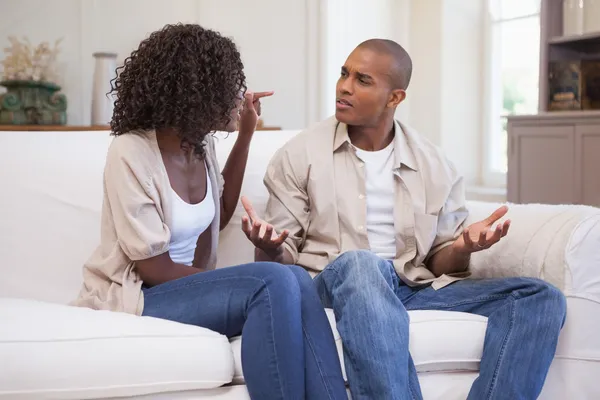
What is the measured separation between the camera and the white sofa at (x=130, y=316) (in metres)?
1.51

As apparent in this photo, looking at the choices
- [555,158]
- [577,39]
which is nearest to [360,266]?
[555,158]

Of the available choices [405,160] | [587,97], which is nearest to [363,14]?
[587,97]

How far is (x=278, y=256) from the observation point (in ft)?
6.39

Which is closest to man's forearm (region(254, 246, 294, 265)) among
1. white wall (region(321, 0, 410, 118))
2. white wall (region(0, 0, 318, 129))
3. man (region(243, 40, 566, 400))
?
man (region(243, 40, 566, 400))

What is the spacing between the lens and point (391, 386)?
1.56 metres

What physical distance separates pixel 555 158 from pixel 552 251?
2115 millimetres

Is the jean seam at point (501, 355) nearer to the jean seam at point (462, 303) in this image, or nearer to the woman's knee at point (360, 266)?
the jean seam at point (462, 303)

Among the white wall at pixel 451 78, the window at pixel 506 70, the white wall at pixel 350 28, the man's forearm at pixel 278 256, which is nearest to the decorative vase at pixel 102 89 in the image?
the white wall at pixel 350 28

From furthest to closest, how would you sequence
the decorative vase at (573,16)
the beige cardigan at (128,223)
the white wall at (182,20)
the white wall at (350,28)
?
the white wall at (350,28)
the white wall at (182,20)
the decorative vase at (573,16)
the beige cardigan at (128,223)

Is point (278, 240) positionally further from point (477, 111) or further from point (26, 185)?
point (477, 111)

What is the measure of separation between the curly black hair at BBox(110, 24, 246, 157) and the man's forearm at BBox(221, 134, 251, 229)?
257 millimetres

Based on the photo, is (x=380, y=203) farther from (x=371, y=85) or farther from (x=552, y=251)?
(x=552, y=251)

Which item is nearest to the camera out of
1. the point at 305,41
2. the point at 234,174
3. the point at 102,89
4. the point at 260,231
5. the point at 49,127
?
the point at 260,231

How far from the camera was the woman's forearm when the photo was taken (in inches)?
84.0
